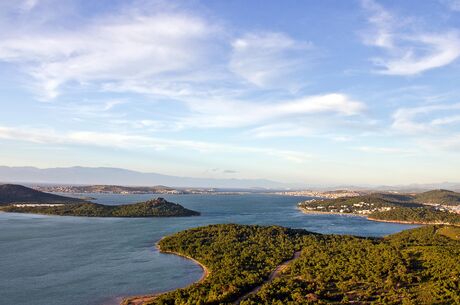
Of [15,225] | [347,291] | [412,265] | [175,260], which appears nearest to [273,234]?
[175,260]

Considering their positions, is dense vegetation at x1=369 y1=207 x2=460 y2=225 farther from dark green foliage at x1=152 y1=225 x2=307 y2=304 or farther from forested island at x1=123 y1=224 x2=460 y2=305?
dark green foliage at x1=152 y1=225 x2=307 y2=304

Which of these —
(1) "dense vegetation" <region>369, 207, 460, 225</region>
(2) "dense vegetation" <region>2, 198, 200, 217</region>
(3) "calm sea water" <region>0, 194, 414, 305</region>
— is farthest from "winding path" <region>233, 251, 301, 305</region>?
(2) "dense vegetation" <region>2, 198, 200, 217</region>

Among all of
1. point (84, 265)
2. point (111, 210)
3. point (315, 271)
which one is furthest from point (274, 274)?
point (111, 210)

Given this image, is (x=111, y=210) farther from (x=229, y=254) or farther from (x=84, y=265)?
(x=229, y=254)

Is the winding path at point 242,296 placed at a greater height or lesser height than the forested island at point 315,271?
lesser

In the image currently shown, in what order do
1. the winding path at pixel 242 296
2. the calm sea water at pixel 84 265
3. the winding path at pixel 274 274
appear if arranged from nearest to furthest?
the winding path at pixel 274 274 < the winding path at pixel 242 296 < the calm sea water at pixel 84 265

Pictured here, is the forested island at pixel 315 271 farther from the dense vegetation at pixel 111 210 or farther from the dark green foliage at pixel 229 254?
the dense vegetation at pixel 111 210

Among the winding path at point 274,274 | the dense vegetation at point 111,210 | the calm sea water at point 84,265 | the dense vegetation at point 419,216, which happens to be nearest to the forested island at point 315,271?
the winding path at point 274,274
